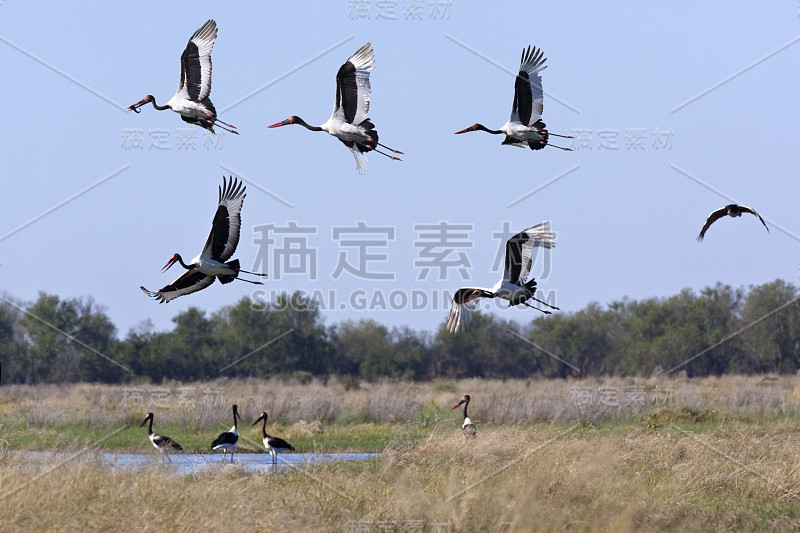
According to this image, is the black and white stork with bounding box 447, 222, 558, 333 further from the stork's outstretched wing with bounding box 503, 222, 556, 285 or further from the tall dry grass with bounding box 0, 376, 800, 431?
the tall dry grass with bounding box 0, 376, 800, 431

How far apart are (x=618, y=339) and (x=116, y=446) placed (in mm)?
40435

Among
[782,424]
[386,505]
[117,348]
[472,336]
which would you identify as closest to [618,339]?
[472,336]

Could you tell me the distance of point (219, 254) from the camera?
1579cm

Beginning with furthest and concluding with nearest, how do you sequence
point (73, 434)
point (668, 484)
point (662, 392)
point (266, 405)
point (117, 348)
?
point (117, 348) → point (662, 392) → point (266, 405) → point (73, 434) → point (668, 484)

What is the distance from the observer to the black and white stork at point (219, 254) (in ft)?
50.6

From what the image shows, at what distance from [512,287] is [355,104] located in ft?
13.1

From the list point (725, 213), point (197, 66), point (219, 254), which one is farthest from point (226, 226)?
point (725, 213)

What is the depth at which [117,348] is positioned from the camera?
52156mm

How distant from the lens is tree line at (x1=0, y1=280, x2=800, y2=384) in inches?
2039

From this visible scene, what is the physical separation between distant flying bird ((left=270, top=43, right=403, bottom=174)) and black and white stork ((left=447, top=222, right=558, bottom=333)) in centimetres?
262

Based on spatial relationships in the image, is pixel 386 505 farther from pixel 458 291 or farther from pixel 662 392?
pixel 662 392

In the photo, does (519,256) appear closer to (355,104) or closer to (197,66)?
(355,104)

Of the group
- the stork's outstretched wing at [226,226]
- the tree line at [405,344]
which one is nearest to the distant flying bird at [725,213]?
the stork's outstretched wing at [226,226]

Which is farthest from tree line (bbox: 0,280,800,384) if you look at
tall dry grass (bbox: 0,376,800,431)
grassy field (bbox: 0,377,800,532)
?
grassy field (bbox: 0,377,800,532)
